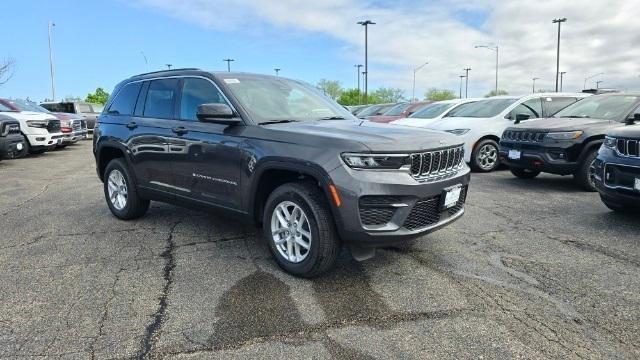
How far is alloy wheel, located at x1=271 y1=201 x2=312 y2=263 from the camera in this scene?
3859 millimetres

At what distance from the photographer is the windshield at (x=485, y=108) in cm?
1031

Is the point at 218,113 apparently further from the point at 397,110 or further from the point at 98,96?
the point at 98,96

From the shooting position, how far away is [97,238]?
523 cm

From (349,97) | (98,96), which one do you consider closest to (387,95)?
(349,97)

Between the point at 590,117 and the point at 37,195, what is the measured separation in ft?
30.3

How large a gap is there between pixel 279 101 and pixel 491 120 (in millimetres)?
6515

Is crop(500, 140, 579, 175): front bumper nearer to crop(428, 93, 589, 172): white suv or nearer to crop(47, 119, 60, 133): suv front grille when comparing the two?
crop(428, 93, 589, 172): white suv

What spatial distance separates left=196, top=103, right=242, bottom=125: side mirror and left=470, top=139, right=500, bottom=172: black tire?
6760 mm

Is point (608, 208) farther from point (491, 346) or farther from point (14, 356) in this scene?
point (14, 356)

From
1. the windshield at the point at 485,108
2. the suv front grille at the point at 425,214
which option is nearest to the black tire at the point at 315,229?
the suv front grille at the point at 425,214

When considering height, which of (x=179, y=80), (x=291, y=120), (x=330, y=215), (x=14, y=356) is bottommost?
(x=14, y=356)

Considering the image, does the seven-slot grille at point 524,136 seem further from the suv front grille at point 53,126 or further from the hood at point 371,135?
the suv front grille at point 53,126

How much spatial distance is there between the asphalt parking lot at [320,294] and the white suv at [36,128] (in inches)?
376

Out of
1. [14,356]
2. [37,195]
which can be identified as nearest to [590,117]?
[14,356]
